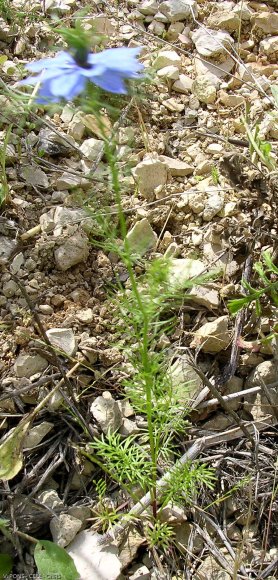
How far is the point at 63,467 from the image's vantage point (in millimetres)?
1414

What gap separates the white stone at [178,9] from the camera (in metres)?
2.09

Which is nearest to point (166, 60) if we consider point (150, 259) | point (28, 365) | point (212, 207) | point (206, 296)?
point (212, 207)

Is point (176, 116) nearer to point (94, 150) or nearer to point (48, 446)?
point (94, 150)

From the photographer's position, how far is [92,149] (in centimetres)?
180

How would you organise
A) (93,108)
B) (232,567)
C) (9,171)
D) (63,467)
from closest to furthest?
(93,108)
(232,567)
(63,467)
(9,171)

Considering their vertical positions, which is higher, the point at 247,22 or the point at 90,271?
the point at 247,22

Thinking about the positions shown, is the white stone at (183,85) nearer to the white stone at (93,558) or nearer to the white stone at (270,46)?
→ the white stone at (270,46)

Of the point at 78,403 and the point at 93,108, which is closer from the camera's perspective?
the point at 93,108

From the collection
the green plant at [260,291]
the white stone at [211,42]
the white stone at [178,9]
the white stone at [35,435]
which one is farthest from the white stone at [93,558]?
the white stone at [178,9]

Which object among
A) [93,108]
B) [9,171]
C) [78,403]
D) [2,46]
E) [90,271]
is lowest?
[78,403]

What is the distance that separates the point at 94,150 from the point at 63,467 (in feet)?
2.87

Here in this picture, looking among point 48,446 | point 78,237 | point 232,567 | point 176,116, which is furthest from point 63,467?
point 176,116

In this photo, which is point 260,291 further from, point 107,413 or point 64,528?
point 64,528

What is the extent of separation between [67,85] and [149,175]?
93 centimetres
